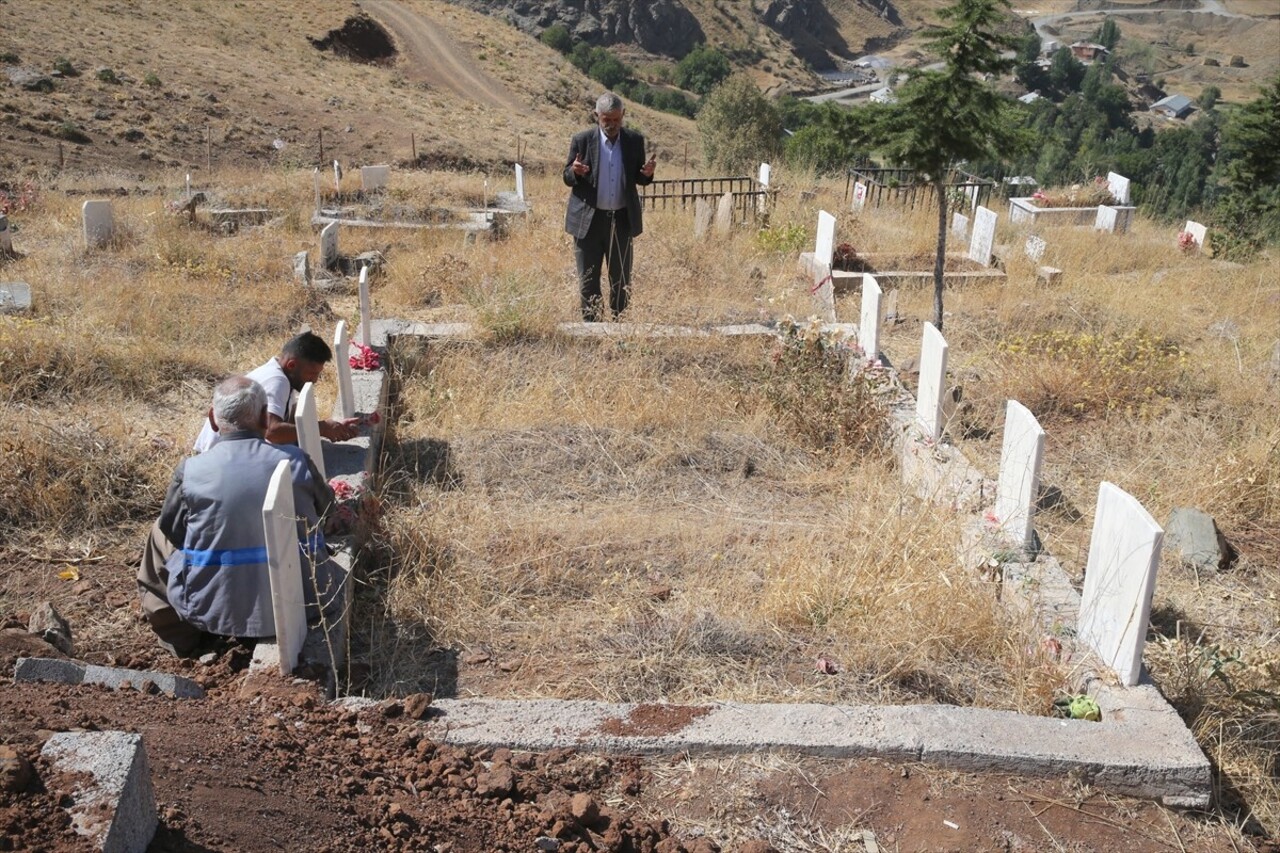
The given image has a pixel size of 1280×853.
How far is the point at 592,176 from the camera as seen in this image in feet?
25.4

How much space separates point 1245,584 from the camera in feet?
16.8

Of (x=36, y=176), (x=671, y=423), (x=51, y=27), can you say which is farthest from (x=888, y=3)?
(x=671, y=423)

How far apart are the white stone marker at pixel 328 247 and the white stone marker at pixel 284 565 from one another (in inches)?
279

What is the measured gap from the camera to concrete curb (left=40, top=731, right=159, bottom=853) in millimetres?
2182

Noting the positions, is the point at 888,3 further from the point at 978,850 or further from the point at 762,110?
the point at 978,850

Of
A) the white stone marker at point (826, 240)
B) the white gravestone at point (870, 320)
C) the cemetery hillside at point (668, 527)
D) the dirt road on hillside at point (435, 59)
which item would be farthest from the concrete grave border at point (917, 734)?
the dirt road on hillside at point (435, 59)

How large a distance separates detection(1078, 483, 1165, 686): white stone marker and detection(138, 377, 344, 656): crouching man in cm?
282

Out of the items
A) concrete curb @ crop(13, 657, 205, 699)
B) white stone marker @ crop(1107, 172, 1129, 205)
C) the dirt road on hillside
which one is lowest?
concrete curb @ crop(13, 657, 205, 699)

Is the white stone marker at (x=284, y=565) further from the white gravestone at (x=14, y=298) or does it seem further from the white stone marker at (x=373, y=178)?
the white stone marker at (x=373, y=178)

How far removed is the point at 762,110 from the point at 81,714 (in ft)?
109

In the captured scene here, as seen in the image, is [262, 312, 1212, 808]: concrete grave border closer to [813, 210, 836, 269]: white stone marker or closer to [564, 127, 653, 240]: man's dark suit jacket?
[564, 127, 653, 240]: man's dark suit jacket

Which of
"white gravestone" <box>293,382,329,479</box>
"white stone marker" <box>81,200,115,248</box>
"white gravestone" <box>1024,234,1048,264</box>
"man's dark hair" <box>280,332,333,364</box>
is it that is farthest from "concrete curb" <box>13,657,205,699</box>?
"white gravestone" <box>1024,234,1048,264</box>

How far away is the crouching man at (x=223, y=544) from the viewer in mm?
3814

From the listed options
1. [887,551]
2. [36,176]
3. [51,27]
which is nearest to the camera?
[887,551]
